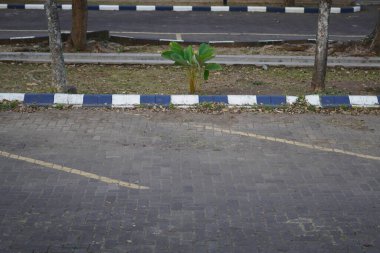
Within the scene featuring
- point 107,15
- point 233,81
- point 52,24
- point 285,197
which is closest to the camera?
point 285,197

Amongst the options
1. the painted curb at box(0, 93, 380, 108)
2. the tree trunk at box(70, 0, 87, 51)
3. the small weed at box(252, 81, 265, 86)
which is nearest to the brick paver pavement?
the painted curb at box(0, 93, 380, 108)

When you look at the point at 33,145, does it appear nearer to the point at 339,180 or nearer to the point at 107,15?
the point at 339,180

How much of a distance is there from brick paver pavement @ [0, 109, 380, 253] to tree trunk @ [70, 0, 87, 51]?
4070 mm

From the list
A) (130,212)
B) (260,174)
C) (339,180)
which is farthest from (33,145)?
(339,180)

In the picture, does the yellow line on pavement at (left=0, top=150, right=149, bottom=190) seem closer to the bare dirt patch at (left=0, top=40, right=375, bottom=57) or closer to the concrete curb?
the concrete curb

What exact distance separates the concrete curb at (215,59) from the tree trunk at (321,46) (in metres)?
1.81

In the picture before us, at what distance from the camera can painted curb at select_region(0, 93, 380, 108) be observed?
9312 millimetres

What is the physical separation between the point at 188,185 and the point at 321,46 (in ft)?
15.4

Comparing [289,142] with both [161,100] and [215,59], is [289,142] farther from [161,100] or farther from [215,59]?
[215,59]

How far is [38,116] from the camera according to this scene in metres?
8.77

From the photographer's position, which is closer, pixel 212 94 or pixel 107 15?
pixel 212 94

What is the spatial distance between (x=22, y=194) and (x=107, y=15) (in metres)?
13.1

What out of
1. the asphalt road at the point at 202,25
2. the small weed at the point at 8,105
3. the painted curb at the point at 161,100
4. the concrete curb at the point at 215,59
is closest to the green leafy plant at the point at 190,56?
the painted curb at the point at 161,100

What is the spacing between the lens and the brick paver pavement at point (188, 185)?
529 centimetres
